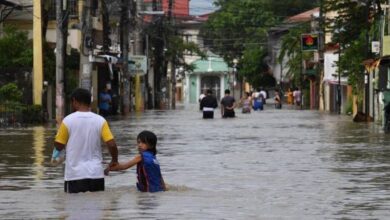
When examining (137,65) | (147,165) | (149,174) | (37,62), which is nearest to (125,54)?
(137,65)

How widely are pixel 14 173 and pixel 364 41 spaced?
114 feet

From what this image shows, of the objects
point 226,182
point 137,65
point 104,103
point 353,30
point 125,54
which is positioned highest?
point 353,30

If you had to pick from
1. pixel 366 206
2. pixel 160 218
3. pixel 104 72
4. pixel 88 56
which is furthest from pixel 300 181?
pixel 104 72

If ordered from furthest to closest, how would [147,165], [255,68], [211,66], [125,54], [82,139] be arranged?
[211,66] < [255,68] < [125,54] < [147,165] < [82,139]

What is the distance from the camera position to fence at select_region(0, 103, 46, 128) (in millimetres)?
41906

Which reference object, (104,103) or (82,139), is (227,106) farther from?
(82,139)

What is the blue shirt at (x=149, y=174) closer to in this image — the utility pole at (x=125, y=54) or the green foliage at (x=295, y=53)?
the utility pole at (x=125, y=54)

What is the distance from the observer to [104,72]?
7188 cm

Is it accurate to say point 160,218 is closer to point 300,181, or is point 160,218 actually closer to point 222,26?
point 300,181

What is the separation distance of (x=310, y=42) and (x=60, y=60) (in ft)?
148

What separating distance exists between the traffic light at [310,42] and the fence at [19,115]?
44893 millimetres

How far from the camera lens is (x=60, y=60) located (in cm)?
4516

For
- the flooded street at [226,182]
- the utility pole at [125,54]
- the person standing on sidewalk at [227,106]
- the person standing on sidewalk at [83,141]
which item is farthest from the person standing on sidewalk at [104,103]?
the person standing on sidewalk at [83,141]

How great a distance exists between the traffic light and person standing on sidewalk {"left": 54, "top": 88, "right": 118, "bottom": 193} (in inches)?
2862
